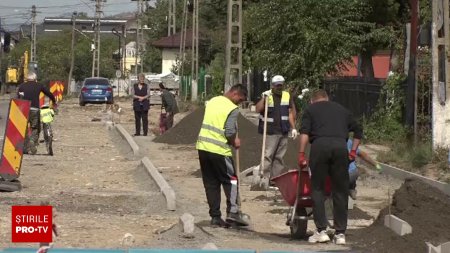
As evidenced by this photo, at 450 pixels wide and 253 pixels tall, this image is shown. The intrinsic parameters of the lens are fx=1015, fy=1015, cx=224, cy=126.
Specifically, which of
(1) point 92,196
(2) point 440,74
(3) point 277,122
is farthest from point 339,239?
(2) point 440,74

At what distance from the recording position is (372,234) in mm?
10844

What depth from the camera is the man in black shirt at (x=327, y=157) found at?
10.5 meters

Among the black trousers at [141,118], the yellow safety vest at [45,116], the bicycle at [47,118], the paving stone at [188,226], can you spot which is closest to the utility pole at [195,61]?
the black trousers at [141,118]

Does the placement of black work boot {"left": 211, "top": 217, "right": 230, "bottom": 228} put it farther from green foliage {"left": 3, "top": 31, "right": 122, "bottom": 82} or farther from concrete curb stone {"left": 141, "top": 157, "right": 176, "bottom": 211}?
green foliage {"left": 3, "top": 31, "right": 122, "bottom": 82}

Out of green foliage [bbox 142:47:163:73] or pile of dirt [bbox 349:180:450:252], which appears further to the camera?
green foliage [bbox 142:47:163:73]

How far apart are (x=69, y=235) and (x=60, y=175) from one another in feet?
23.8

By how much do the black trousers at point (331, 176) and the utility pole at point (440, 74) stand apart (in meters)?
8.47

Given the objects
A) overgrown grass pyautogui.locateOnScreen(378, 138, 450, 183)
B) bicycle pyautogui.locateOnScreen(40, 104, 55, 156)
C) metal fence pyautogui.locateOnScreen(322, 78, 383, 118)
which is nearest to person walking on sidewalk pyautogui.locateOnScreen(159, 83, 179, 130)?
metal fence pyautogui.locateOnScreen(322, 78, 383, 118)

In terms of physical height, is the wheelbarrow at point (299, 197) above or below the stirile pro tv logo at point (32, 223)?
below

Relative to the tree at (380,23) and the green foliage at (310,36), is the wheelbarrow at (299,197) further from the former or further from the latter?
the tree at (380,23)

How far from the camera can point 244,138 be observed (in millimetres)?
21812

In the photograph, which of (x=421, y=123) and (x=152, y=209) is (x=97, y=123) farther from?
(x=152, y=209)

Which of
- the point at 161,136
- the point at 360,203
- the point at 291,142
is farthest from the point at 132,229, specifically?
the point at 161,136

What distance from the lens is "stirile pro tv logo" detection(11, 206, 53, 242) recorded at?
6297mm
